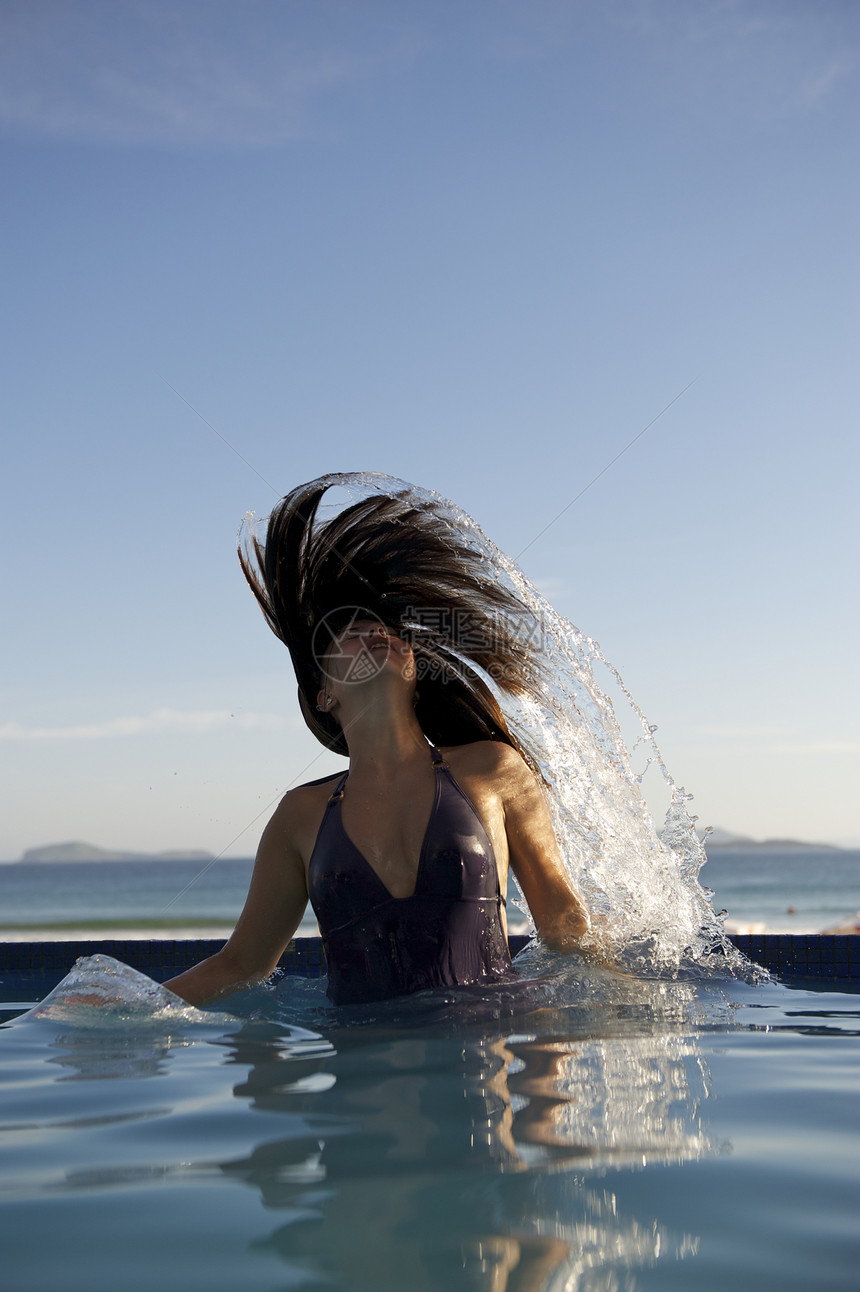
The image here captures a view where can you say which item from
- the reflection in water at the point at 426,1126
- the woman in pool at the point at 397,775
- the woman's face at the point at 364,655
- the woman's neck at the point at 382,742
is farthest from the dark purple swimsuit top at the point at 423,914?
the woman's face at the point at 364,655

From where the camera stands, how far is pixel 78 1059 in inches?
97.7

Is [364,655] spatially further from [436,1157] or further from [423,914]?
[436,1157]

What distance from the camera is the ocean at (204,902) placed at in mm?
23844

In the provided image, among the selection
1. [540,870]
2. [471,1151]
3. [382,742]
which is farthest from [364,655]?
[471,1151]

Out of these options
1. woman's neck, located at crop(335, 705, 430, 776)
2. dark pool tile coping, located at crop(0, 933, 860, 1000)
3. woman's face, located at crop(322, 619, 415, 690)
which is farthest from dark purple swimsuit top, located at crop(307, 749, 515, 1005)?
dark pool tile coping, located at crop(0, 933, 860, 1000)

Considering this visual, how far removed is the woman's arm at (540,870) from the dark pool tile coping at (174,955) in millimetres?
3062

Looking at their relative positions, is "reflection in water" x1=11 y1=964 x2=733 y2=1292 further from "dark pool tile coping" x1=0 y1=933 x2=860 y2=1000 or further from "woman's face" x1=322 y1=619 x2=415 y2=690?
"dark pool tile coping" x1=0 y1=933 x2=860 y2=1000

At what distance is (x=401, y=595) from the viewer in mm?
3676

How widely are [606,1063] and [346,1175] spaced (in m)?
0.88

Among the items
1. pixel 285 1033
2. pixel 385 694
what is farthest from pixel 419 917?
pixel 385 694

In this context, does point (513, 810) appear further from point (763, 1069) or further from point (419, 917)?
point (763, 1069)

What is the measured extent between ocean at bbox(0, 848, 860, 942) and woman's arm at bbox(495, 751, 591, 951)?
1416 cm

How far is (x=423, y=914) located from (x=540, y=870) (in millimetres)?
502

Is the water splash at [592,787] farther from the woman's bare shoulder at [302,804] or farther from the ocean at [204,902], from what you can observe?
the ocean at [204,902]
